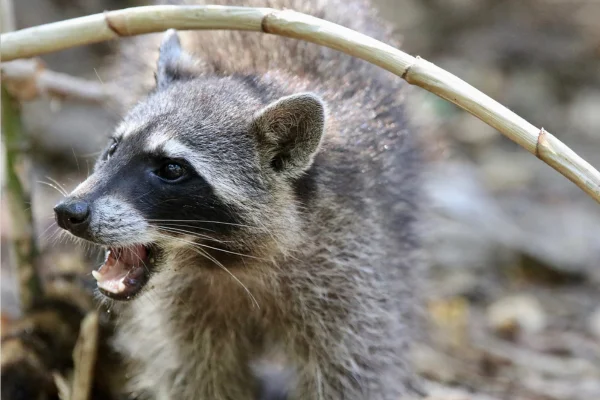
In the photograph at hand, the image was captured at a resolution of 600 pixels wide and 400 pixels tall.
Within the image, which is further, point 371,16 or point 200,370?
point 371,16

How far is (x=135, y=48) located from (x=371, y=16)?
173 cm

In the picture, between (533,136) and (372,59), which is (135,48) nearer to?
(372,59)

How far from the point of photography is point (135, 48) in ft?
20.2

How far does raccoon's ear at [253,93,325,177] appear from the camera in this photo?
375 centimetres

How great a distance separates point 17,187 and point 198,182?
1553 mm

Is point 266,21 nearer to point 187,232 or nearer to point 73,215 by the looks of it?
point 187,232

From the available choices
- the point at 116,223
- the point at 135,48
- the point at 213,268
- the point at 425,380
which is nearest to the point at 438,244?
the point at 425,380

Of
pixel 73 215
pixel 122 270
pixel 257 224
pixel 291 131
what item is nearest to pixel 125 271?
pixel 122 270

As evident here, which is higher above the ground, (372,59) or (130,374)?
(372,59)

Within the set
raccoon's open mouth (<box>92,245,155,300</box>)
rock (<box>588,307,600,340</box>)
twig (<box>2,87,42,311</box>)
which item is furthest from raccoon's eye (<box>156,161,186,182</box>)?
rock (<box>588,307,600,340</box>)

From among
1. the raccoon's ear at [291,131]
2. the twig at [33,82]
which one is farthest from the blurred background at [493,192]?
the raccoon's ear at [291,131]

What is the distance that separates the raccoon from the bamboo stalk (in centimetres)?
31

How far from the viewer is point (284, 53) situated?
4.91 m

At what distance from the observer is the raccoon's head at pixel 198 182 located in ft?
11.8
